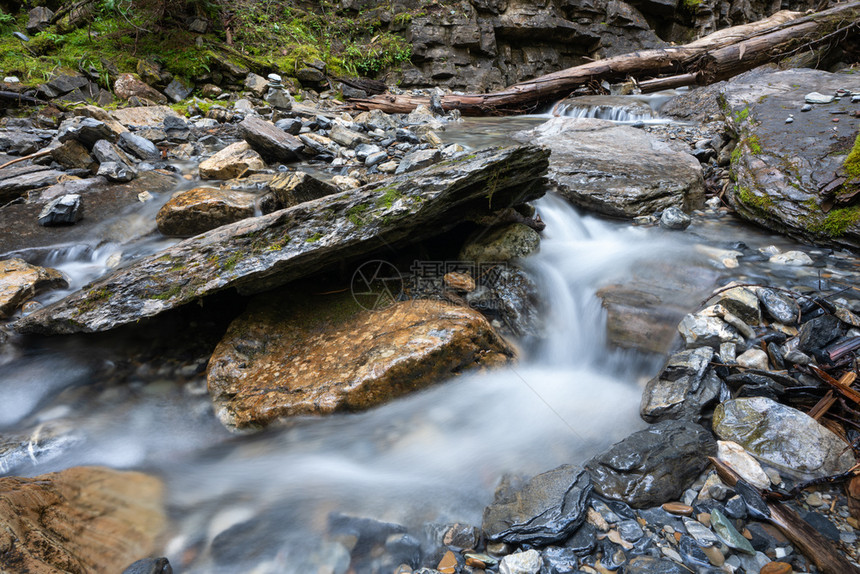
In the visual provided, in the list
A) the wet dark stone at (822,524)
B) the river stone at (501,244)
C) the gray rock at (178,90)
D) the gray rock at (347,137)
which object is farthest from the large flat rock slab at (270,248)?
the gray rock at (178,90)

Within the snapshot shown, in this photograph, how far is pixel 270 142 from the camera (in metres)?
5.79

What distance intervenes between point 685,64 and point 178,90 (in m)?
13.1

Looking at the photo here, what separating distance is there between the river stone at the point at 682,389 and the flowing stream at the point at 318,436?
0.21m

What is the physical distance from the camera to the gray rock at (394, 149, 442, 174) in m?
5.09

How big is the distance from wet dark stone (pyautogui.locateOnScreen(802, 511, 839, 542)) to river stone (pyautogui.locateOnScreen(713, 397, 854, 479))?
203mm

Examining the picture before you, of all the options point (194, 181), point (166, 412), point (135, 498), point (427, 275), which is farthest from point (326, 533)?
point (194, 181)

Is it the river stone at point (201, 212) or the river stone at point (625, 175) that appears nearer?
the river stone at point (201, 212)

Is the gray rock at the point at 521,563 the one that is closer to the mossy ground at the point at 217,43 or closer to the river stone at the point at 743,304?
the river stone at the point at 743,304

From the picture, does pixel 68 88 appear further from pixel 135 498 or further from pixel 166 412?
pixel 135 498

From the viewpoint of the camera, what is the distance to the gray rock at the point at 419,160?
16.7 ft

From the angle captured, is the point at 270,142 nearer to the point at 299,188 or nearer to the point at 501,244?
the point at 299,188

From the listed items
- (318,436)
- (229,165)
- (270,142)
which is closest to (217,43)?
(270,142)

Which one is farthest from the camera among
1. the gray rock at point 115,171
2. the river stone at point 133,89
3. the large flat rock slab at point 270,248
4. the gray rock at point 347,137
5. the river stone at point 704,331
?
the river stone at point 133,89

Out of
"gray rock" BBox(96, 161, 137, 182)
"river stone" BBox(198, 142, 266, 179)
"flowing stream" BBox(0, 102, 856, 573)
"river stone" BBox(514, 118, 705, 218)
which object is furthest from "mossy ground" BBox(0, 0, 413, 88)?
"flowing stream" BBox(0, 102, 856, 573)
